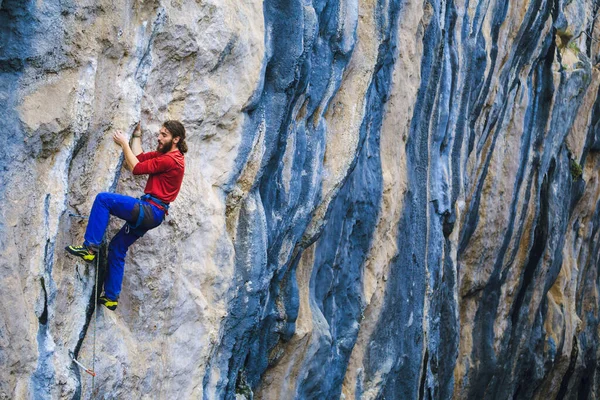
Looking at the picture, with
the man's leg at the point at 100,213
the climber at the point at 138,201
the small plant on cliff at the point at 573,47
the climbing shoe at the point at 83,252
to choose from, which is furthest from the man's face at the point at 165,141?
the small plant on cliff at the point at 573,47

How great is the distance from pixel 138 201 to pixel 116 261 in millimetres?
532

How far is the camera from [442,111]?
1325 centimetres

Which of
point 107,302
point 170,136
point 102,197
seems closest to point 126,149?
point 170,136

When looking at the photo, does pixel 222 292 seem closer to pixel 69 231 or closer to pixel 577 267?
pixel 69 231

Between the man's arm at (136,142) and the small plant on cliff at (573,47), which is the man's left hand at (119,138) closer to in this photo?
the man's arm at (136,142)

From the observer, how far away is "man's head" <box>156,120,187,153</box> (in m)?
7.40

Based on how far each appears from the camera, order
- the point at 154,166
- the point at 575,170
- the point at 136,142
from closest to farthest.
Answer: the point at 154,166 → the point at 136,142 → the point at 575,170

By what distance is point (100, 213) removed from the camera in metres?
6.94

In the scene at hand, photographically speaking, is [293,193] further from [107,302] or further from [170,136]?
[107,302]

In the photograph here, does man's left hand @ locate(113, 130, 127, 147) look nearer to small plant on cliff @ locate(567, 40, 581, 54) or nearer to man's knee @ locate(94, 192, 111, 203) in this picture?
man's knee @ locate(94, 192, 111, 203)

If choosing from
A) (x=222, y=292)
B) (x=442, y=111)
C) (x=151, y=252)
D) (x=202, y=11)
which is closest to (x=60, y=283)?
(x=151, y=252)

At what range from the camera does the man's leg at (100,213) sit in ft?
22.8

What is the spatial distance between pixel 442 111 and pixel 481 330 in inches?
190

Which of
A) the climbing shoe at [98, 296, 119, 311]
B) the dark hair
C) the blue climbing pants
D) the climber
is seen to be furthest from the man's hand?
the climbing shoe at [98, 296, 119, 311]
